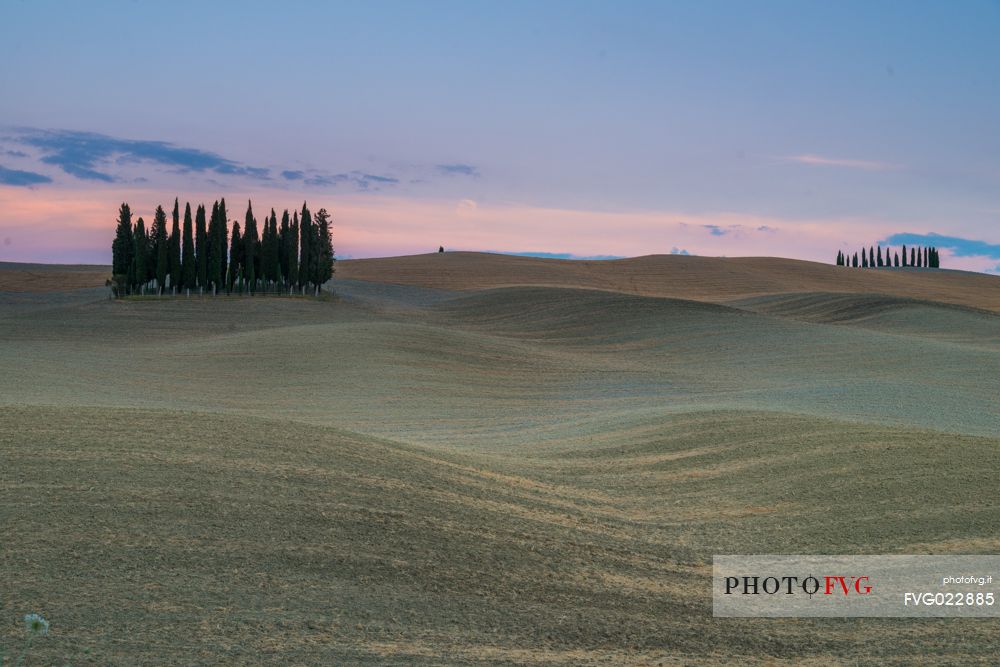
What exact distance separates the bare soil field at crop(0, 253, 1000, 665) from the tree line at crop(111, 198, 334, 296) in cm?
2885

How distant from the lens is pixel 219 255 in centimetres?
5159

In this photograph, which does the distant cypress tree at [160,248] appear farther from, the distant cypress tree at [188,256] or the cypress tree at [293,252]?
the cypress tree at [293,252]

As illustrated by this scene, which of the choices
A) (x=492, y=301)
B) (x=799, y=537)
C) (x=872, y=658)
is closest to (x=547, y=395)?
(x=799, y=537)

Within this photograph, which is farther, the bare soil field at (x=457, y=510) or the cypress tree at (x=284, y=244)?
the cypress tree at (x=284, y=244)

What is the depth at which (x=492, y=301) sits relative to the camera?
176 feet

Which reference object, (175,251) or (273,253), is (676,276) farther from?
(175,251)

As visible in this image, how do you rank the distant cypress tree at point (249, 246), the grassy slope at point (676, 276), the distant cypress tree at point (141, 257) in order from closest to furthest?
the distant cypress tree at point (141, 257) → the distant cypress tree at point (249, 246) → the grassy slope at point (676, 276)

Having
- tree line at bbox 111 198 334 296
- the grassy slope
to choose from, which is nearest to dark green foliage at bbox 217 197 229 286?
tree line at bbox 111 198 334 296

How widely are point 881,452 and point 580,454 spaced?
4.29 m

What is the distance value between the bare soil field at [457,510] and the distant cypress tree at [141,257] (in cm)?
2809

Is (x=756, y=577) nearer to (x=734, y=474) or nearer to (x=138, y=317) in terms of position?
(x=734, y=474)

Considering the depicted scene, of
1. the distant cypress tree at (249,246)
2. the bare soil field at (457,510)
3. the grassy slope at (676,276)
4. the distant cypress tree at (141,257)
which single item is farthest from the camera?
the grassy slope at (676,276)

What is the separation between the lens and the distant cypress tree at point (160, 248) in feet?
164

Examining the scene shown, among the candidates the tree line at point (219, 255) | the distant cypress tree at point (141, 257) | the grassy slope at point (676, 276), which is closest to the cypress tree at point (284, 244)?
the tree line at point (219, 255)
